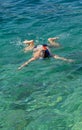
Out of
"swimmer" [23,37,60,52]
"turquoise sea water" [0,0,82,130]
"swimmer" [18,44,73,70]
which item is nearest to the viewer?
"turquoise sea water" [0,0,82,130]

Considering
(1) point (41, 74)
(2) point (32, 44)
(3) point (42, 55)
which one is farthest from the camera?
(2) point (32, 44)

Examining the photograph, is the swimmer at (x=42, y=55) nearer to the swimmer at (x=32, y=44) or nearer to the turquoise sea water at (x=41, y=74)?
the turquoise sea water at (x=41, y=74)

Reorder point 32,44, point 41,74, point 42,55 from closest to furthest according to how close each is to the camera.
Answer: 1. point 41,74
2. point 42,55
3. point 32,44

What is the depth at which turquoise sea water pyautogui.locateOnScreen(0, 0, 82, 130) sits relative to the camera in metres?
9.76

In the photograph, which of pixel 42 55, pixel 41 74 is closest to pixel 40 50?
pixel 42 55

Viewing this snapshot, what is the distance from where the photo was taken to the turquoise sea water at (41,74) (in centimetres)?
976

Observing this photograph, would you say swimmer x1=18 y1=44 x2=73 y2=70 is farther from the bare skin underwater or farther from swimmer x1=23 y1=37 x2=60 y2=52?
swimmer x1=23 y1=37 x2=60 y2=52

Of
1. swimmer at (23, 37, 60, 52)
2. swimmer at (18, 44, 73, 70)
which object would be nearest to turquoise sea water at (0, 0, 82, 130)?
swimmer at (18, 44, 73, 70)

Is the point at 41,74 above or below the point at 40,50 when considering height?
below

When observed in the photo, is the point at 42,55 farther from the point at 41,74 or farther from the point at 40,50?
the point at 41,74

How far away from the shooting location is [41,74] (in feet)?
40.3

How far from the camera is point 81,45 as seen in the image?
14305 mm

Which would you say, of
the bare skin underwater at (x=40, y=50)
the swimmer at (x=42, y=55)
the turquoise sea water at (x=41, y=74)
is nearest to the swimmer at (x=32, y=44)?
the bare skin underwater at (x=40, y=50)

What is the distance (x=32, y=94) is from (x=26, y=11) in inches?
365
